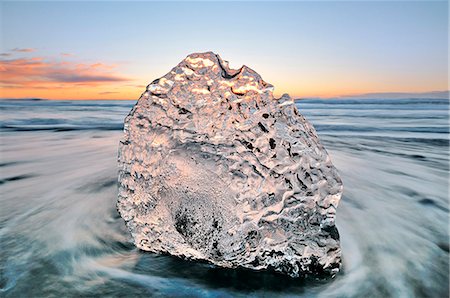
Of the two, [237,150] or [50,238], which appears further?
[50,238]

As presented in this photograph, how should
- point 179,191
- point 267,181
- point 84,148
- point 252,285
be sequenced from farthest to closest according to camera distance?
1. point 84,148
2. point 179,191
3. point 267,181
4. point 252,285

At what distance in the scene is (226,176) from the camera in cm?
149

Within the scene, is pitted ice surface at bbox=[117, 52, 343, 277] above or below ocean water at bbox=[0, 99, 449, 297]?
above

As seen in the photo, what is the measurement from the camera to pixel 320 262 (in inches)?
56.2

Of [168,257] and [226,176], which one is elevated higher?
[226,176]

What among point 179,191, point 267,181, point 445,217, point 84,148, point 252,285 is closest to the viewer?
point 252,285

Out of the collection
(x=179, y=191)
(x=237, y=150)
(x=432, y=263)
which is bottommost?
(x=432, y=263)

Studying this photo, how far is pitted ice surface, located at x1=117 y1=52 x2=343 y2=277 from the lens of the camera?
1440 millimetres

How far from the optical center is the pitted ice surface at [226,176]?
144 centimetres

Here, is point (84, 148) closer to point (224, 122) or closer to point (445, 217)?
point (224, 122)

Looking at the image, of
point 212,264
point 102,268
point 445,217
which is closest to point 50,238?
point 102,268

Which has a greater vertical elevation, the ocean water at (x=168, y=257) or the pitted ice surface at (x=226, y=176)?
the pitted ice surface at (x=226, y=176)

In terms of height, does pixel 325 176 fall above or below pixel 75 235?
above

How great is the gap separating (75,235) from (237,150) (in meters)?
1.03
